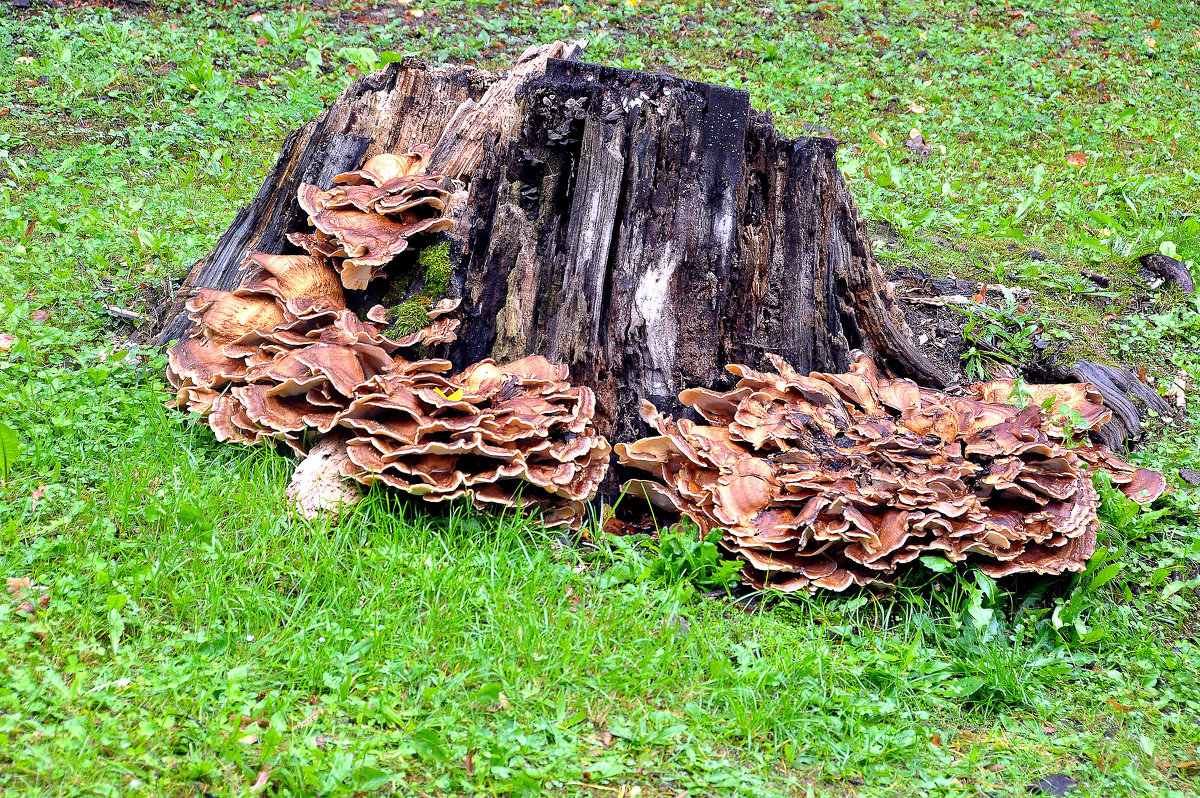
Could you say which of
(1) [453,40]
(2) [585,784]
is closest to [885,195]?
(1) [453,40]

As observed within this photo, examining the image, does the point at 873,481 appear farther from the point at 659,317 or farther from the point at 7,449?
the point at 7,449

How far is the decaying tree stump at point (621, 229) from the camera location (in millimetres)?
4969

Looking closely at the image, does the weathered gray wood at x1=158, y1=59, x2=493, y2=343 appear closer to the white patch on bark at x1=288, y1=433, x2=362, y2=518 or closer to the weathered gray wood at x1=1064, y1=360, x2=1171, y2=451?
the white patch on bark at x1=288, y1=433, x2=362, y2=518

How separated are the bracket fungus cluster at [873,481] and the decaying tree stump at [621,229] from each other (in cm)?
43

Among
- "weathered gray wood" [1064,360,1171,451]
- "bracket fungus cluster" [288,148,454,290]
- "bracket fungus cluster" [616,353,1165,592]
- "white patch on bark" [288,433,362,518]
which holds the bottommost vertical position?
"white patch on bark" [288,433,362,518]

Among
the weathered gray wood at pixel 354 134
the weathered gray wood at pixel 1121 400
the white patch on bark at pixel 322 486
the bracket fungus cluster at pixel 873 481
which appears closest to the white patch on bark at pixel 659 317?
the bracket fungus cluster at pixel 873 481

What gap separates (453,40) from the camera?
39.9 ft

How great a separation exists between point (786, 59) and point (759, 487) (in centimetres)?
1017

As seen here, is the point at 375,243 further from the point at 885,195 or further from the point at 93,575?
the point at 885,195

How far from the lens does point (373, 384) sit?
422 cm

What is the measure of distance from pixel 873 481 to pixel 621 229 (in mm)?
2020

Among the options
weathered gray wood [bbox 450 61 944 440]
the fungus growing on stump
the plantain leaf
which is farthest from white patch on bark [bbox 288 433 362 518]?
the plantain leaf

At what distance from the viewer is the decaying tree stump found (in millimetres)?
4969

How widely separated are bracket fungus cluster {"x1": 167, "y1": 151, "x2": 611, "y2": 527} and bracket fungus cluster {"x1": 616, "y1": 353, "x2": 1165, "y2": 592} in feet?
1.97
